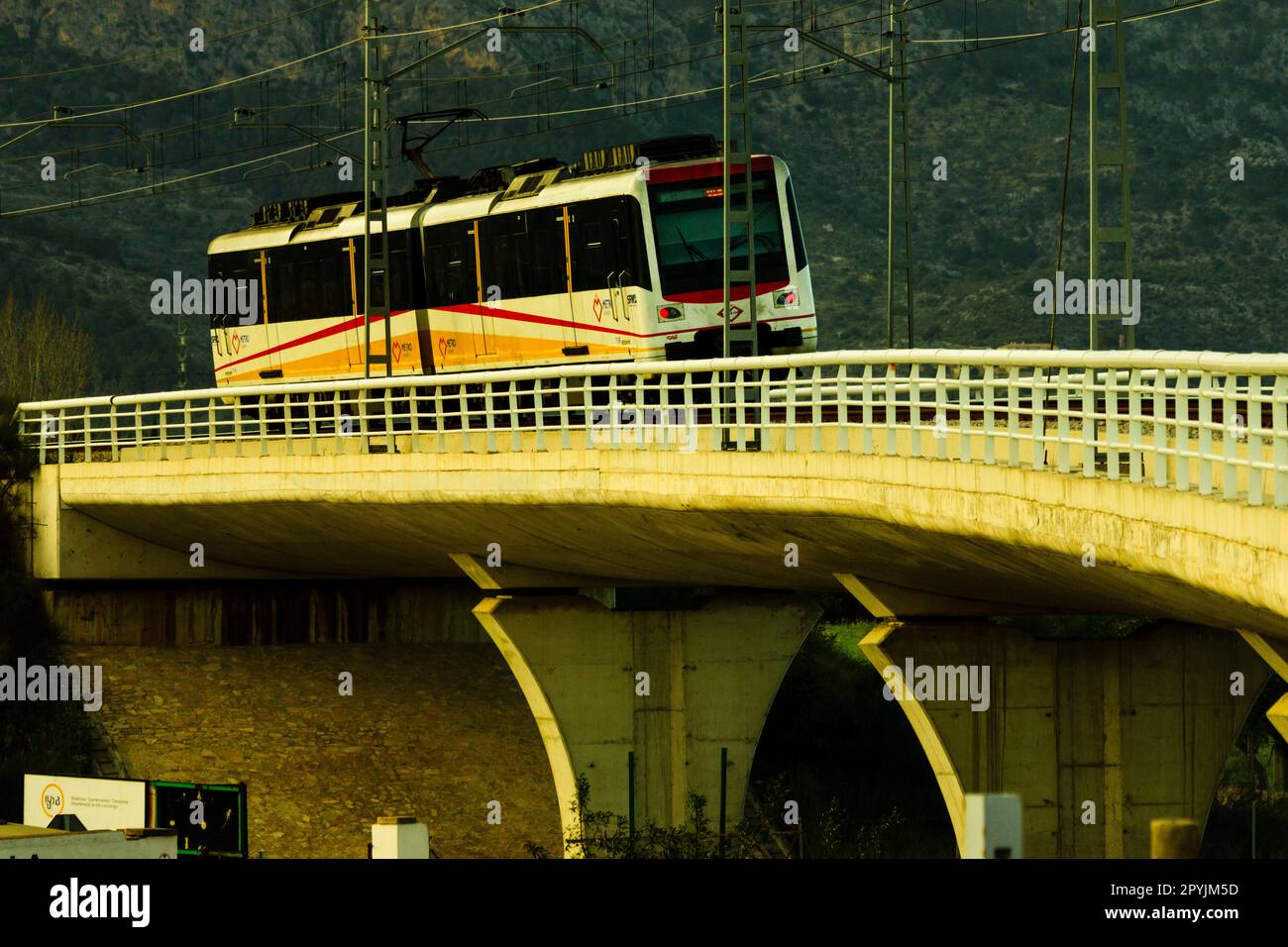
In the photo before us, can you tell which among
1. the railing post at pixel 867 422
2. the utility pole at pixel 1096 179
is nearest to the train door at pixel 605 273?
the utility pole at pixel 1096 179

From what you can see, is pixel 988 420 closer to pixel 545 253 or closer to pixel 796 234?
pixel 796 234

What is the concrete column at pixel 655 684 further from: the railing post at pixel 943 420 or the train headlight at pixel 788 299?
the railing post at pixel 943 420

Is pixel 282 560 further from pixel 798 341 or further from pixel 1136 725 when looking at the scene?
pixel 1136 725

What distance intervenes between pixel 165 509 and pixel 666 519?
453 inches

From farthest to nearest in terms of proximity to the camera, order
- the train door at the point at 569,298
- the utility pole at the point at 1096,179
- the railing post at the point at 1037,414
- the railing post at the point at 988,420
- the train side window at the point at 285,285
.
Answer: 1. the train side window at the point at 285,285
2. the train door at the point at 569,298
3. the utility pole at the point at 1096,179
4. the railing post at the point at 988,420
5. the railing post at the point at 1037,414

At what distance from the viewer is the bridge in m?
16.2

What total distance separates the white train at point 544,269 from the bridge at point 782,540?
1.12 metres

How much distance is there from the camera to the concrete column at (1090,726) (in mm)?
24844

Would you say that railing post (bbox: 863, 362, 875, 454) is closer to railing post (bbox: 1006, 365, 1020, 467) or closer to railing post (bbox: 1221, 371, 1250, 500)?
railing post (bbox: 1006, 365, 1020, 467)

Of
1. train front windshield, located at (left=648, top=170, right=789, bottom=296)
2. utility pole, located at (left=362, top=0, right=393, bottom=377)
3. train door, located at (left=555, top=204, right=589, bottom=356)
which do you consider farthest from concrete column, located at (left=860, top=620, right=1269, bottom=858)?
utility pole, located at (left=362, top=0, right=393, bottom=377)

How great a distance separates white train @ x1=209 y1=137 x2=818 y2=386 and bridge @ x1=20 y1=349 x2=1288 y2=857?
112cm
